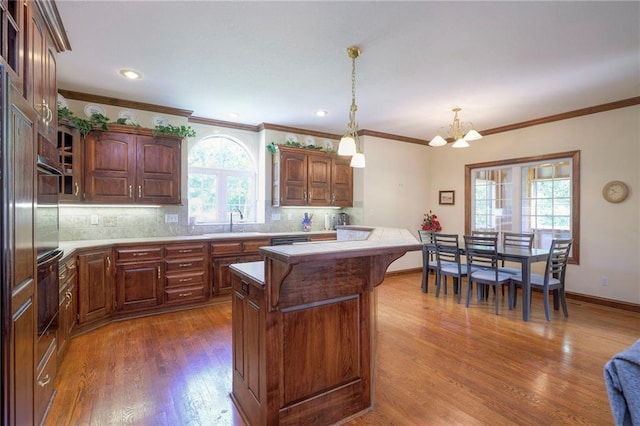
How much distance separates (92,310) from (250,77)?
9.82 feet

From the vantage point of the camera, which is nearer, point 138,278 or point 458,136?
point 138,278

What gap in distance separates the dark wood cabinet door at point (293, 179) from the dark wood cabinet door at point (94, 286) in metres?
2.50

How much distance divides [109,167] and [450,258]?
4.66 m

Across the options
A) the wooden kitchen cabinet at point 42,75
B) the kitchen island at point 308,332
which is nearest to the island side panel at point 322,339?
the kitchen island at point 308,332

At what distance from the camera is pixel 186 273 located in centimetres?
402

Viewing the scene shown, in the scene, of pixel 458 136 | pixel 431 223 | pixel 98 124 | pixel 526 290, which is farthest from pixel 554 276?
pixel 98 124

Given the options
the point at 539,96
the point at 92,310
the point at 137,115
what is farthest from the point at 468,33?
the point at 92,310

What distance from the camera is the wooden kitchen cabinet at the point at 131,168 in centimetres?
369

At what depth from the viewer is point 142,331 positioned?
3340 mm

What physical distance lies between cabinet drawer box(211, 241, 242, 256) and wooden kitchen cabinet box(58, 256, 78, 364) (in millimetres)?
1484

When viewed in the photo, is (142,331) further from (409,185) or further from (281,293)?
(409,185)

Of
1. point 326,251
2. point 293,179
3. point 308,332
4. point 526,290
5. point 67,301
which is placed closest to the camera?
point 326,251

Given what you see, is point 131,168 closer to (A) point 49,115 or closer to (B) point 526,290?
(A) point 49,115

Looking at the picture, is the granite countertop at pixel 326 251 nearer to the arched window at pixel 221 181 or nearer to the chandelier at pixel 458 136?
the chandelier at pixel 458 136
